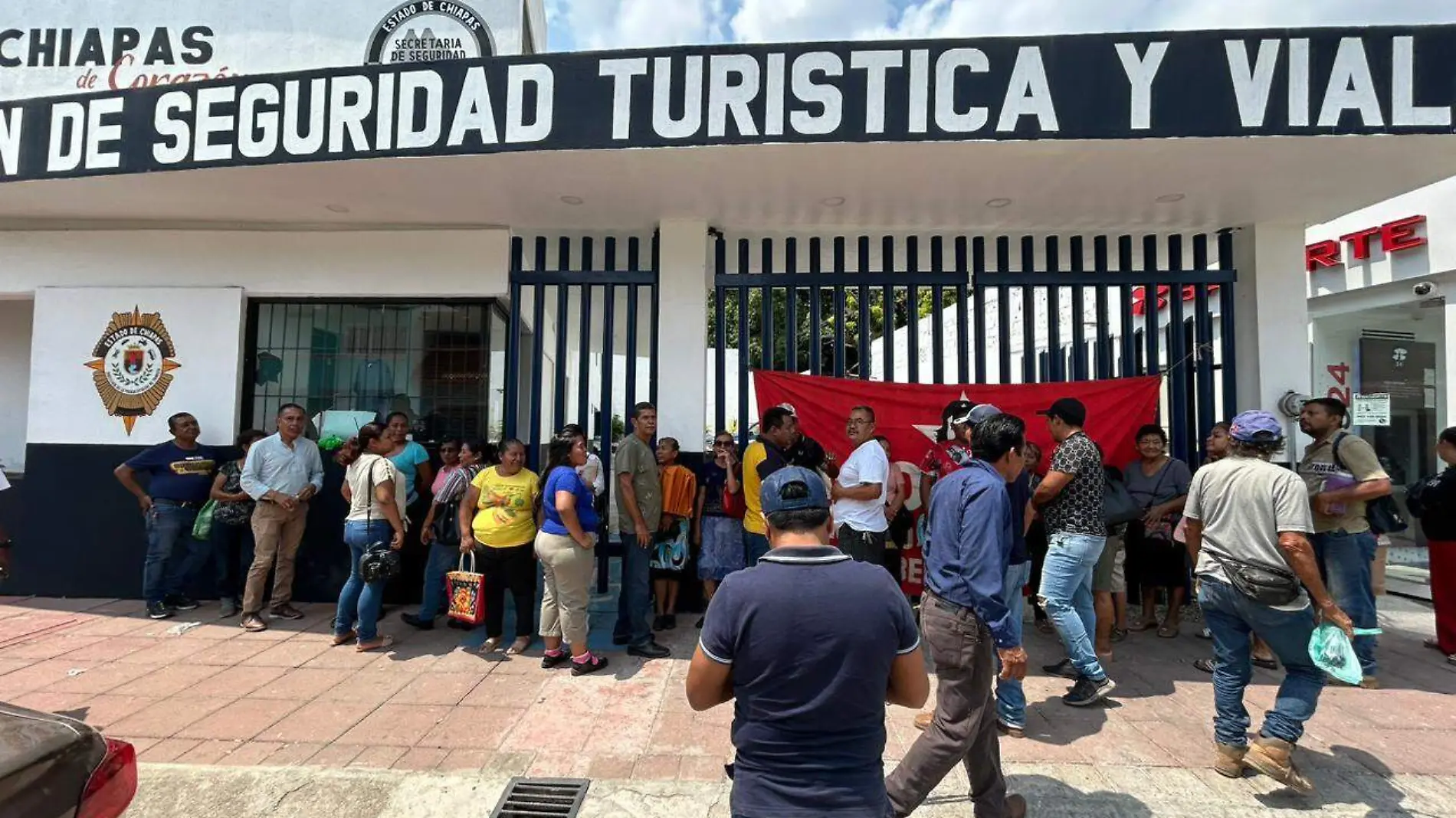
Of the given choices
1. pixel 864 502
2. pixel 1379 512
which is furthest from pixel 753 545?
pixel 1379 512

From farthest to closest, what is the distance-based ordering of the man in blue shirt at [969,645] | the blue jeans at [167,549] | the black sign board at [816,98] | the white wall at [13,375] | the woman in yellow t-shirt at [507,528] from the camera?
the white wall at [13,375] → the blue jeans at [167,549] → the woman in yellow t-shirt at [507,528] → the black sign board at [816,98] → the man in blue shirt at [969,645]

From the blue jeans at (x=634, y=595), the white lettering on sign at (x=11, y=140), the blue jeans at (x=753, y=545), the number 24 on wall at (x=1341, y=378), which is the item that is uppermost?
the white lettering on sign at (x=11, y=140)

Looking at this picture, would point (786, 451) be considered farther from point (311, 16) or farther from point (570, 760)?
point (311, 16)

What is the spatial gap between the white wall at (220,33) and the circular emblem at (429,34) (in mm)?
29

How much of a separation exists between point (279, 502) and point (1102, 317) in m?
7.01

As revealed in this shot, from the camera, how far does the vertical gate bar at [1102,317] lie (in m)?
6.32

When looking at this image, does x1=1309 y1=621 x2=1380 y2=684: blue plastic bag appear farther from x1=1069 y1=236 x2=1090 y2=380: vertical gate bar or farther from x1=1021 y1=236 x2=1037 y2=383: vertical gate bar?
x1=1069 y1=236 x2=1090 y2=380: vertical gate bar

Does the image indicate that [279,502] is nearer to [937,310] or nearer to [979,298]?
[937,310]

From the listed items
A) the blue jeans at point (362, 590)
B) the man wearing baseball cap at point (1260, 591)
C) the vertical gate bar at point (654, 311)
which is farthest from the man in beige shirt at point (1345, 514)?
the blue jeans at point (362, 590)

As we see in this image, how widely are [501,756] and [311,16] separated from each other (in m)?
9.26

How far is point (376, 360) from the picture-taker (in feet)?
22.4

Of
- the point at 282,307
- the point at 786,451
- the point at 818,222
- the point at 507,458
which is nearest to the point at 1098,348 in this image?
the point at 818,222

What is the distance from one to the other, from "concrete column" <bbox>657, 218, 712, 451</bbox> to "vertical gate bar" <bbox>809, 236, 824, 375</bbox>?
930 mm

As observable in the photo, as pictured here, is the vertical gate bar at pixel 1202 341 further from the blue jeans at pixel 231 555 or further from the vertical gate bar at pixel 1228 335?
the blue jeans at pixel 231 555
